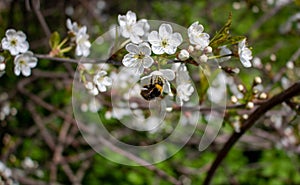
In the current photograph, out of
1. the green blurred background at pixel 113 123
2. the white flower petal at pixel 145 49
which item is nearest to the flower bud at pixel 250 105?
the white flower petal at pixel 145 49

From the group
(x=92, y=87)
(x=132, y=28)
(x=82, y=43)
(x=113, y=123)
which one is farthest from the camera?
(x=113, y=123)

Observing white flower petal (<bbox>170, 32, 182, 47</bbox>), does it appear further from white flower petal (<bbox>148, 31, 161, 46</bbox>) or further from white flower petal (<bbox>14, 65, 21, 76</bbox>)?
white flower petal (<bbox>14, 65, 21, 76</bbox>)

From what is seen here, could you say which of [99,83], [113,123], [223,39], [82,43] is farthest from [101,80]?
[113,123]

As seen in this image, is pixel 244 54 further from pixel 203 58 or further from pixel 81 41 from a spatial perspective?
pixel 81 41

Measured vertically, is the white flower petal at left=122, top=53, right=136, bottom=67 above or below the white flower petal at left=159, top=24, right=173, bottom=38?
below

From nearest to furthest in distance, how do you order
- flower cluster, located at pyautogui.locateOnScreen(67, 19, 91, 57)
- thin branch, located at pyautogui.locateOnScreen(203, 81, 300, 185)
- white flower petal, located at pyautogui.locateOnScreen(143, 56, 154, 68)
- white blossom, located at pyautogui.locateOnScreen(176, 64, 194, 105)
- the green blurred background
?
white flower petal, located at pyautogui.locateOnScreen(143, 56, 154, 68), white blossom, located at pyautogui.locateOnScreen(176, 64, 194, 105), thin branch, located at pyautogui.locateOnScreen(203, 81, 300, 185), flower cluster, located at pyautogui.locateOnScreen(67, 19, 91, 57), the green blurred background

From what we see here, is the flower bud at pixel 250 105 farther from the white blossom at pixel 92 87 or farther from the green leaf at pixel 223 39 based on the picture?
the white blossom at pixel 92 87

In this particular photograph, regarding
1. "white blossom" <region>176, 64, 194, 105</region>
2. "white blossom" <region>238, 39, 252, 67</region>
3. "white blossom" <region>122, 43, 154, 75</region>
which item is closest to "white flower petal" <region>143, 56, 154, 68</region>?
"white blossom" <region>122, 43, 154, 75</region>

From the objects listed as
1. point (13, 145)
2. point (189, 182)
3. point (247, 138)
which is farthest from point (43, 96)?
point (247, 138)
